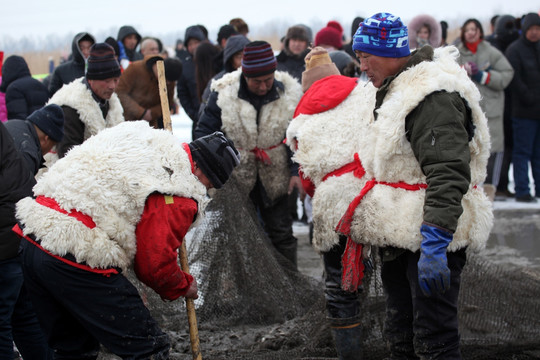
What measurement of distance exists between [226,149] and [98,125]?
2.23 metres

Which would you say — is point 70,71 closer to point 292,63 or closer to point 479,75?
point 292,63

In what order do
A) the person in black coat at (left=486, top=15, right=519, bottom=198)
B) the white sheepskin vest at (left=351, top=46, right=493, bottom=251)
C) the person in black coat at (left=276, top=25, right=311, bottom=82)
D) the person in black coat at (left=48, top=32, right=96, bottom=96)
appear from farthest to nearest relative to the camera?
the person in black coat at (left=486, top=15, right=519, bottom=198) < the person in black coat at (left=276, top=25, right=311, bottom=82) < the person in black coat at (left=48, top=32, right=96, bottom=96) < the white sheepskin vest at (left=351, top=46, right=493, bottom=251)

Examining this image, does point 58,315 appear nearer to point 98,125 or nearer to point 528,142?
point 98,125

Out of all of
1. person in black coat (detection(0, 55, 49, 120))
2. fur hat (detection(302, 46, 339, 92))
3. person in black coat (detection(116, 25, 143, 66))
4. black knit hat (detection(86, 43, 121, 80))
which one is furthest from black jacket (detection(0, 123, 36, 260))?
person in black coat (detection(116, 25, 143, 66))

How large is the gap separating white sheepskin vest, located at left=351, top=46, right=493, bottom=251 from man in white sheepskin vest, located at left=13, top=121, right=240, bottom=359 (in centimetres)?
95

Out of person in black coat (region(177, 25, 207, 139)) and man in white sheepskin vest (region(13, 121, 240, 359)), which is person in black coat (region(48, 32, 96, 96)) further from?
man in white sheepskin vest (region(13, 121, 240, 359))

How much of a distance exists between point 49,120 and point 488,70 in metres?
6.22

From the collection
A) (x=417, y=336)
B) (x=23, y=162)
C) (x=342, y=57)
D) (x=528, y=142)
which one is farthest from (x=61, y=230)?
(x=528, y=142)

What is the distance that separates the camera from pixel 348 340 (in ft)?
12.4

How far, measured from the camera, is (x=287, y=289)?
16.0 feet

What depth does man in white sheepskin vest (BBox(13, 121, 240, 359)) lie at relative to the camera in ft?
9.18

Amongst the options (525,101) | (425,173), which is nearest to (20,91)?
(425,173)

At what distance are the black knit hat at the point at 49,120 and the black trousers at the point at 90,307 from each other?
1.34m

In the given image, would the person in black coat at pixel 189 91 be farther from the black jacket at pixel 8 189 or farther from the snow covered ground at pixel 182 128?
the snow covered ground at pixel 182 128
